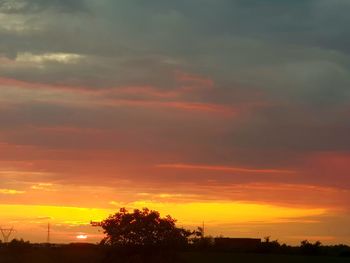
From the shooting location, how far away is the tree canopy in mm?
56438

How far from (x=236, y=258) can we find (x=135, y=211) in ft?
92.2

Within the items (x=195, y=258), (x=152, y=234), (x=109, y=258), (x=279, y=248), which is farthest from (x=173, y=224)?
(x=279, y=248)

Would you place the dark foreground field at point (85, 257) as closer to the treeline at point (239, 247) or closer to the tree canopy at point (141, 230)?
the treeline at point (239, 247)

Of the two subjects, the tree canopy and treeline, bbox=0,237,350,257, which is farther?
treeline, bbox=0,237,350,257

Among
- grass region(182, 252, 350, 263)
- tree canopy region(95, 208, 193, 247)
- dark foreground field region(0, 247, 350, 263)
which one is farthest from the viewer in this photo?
grass region(182, 252, 350, 263)

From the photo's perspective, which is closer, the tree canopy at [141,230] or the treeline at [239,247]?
the tree canopy at [141,230]

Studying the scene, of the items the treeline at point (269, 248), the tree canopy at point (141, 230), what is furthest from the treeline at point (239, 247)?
the tree canopy at point (141, 230)

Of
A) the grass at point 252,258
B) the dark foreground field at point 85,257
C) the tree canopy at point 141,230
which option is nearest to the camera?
the tree canopy at point 141,230

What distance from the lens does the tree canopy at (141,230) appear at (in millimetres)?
56438

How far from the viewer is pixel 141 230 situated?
56.4 meters

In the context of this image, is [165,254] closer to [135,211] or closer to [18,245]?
[135,211]

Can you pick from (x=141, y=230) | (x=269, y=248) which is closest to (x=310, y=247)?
(x=269, y=248)

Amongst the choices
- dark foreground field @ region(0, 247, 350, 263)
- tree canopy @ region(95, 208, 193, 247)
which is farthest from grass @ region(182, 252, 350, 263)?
tree canopy @ region(95, 208, 193, 247)

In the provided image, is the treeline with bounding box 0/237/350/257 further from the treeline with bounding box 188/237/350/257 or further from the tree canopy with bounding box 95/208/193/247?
the tree canopy with bounding box 95/208/193/247
